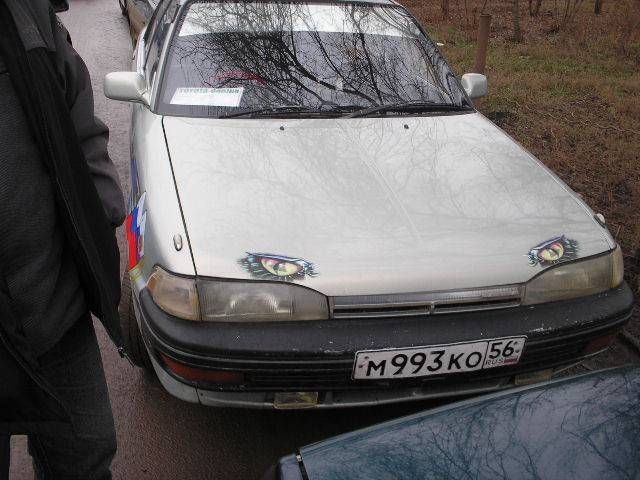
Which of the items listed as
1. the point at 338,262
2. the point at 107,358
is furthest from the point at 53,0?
the point at 107,358

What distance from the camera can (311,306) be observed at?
180 centimetres

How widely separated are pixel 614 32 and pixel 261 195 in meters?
8.07

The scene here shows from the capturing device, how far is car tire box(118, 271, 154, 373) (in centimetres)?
232

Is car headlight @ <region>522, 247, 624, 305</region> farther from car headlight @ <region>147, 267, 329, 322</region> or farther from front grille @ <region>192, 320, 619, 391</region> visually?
car headlight @ <region>147, 267, 329, 322</region>

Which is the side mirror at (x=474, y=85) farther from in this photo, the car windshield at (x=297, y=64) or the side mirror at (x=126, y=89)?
the side mirror at (x=126, y=89)

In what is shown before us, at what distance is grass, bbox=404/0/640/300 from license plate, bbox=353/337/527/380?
5.04 feet

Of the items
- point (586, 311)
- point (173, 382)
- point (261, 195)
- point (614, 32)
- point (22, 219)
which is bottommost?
point (614, 32)

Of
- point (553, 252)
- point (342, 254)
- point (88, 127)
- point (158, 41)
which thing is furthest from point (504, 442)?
point (158, 41)

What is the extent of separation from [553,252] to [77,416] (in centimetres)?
157

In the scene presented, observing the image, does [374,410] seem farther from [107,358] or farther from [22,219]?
[22,219]

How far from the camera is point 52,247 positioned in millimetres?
1333

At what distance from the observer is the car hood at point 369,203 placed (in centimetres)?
184

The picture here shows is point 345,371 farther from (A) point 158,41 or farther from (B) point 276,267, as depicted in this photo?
(A) point 158,41

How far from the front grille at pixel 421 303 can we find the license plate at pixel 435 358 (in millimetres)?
114
